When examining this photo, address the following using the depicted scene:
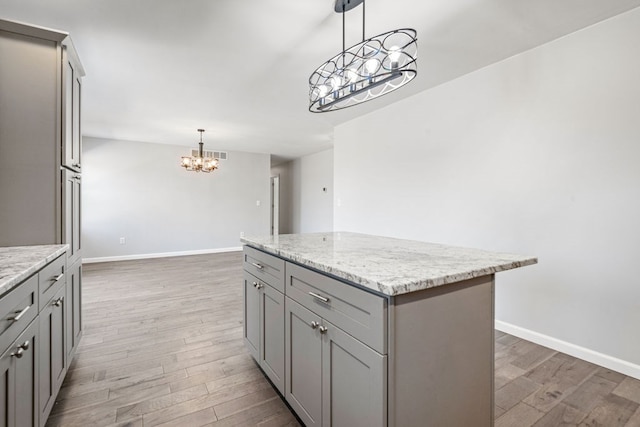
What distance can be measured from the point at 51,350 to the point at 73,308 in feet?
1.99

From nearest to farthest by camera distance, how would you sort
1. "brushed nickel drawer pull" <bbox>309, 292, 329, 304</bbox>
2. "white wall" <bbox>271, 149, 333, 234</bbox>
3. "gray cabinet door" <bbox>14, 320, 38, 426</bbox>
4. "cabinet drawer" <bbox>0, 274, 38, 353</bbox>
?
"cabinet drawer" <bbox>0, 274, 38, 353</bbox>, "gray cabinet door" <bbox>14, 320, 38, 426</bbox>, "brushed nickel drawer pull" <bbox>309, 292, 329, 304</bbox>, "white wall" <bbox>271, 149, 333, 234</bbox>

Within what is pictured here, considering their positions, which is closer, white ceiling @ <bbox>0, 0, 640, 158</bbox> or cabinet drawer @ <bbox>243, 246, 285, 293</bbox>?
Answer: cabinet drawer @ <bbox>243, 246, 285, 293</bbox>

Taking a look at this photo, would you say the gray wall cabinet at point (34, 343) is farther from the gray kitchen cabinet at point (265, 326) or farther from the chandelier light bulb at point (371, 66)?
the chandelier light bulb at point (371, 66)

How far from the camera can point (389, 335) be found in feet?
3.18

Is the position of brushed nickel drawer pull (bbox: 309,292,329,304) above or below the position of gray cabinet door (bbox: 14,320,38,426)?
above

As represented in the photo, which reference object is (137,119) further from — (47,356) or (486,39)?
(486,39)

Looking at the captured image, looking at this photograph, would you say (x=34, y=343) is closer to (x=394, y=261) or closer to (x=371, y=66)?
(x=394, y=261)

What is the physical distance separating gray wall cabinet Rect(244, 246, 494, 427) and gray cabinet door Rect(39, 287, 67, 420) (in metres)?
1.13

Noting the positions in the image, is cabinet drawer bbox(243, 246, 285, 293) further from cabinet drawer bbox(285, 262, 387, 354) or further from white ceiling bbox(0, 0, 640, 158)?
white ceiling bbox(0, 0, 640, 158)

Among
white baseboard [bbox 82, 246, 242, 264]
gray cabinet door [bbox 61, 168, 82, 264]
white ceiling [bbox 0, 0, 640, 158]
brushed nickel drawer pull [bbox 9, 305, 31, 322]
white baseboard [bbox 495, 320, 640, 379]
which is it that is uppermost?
white ceiling [bbox 0, 0, 640, 158]

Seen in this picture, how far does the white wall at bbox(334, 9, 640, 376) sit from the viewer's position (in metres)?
2.00

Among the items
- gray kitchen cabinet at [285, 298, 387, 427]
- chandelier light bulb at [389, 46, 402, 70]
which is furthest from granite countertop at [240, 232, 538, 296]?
chandelier light bulb at [389, 46, 402, 70]

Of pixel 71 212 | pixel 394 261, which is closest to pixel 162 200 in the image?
pixel 71 212

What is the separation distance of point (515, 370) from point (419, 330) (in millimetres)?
1564
